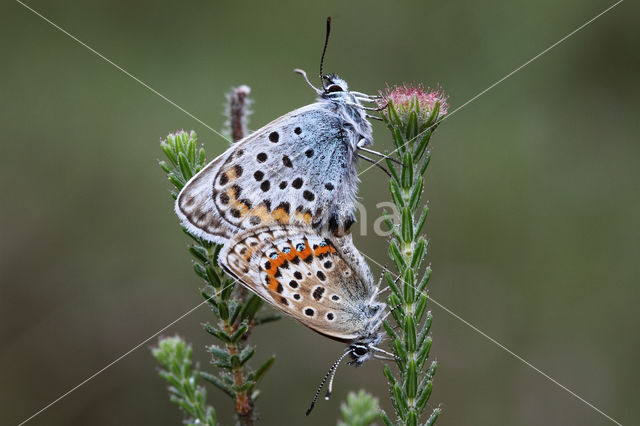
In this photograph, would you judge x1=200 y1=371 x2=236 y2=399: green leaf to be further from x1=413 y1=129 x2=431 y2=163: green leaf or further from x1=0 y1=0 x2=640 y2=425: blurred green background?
x1=0 y1=0 x2=640 y2=425: blurred green background

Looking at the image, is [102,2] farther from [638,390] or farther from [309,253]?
[638,390]

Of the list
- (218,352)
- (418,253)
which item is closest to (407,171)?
(418,253)

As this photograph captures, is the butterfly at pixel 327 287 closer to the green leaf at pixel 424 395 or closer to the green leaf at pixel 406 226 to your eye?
the green leaf at pixel 406 226

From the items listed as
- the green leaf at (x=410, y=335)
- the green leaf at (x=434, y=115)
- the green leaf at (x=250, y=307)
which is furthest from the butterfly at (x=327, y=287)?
the green leaf at (x=434, y=115)

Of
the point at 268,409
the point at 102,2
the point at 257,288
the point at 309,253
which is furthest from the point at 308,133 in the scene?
the point at 102,2

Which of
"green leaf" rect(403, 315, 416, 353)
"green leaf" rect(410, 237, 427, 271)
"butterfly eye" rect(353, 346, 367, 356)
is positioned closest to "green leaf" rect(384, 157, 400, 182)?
"green leaf" rect(410, 237, 427, 271)

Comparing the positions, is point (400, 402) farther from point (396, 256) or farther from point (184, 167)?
point (184, 167)

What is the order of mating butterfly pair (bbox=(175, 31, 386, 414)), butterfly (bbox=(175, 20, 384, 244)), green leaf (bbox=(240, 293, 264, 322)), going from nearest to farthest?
green leaf (bbox=(240, 293, 264, 322)), mating butterfly pair (bbox=(175, 31, 386, 414)), butterfly (bbox=(175, 20, 384, 244))
